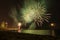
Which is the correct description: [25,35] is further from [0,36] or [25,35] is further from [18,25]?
[18,25]

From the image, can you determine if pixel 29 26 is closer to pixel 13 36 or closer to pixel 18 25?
pixel 18 25

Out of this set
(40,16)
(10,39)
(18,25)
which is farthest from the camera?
(18,25)

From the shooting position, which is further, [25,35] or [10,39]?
[25,35]

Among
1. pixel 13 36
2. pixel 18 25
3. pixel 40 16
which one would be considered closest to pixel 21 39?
pixel 13 36

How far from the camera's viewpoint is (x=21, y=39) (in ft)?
19.4

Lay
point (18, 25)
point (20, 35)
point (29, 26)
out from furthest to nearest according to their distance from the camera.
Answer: point (29, 26) → point (18, 25) → point (20, 35)

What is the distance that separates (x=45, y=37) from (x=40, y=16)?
20.4 metres

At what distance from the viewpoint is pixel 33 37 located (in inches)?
249

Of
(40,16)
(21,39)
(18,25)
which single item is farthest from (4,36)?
(18,25)

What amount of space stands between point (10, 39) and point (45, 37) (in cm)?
143

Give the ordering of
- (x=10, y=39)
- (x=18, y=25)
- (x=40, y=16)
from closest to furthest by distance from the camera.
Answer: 1. (x=10, y=39)
2. (x=40, y=16)
3. (x=18, y=25)

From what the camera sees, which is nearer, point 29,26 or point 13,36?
point 13,36

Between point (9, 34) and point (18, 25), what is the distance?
86.0 feet

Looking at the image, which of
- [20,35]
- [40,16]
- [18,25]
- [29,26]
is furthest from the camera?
[29,26]
